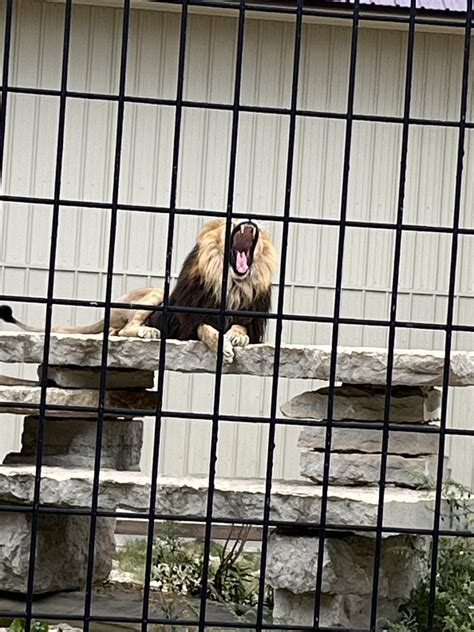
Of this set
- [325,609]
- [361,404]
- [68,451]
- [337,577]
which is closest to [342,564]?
[337,577]

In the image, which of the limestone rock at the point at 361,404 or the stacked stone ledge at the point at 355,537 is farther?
the limestone rock at the point at 361,404

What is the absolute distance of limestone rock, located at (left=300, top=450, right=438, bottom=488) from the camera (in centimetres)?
625

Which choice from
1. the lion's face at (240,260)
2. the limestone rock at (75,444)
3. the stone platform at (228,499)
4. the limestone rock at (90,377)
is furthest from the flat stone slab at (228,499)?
the lion's face at (240,260)

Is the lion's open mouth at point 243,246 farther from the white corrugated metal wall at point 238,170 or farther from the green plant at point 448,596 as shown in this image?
the white corrugated metal wall at point 238,170

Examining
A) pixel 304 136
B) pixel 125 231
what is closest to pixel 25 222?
pixel 125 231

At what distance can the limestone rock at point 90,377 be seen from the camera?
668 centimetres

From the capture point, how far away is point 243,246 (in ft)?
21.8

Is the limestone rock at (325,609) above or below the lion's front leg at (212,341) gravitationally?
below

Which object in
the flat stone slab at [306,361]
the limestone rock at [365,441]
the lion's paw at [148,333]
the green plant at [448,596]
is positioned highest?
the lion's paw at [148,333]

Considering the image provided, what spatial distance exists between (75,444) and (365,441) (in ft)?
5.27

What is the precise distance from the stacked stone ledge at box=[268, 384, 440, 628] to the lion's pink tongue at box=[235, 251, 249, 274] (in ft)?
2.43

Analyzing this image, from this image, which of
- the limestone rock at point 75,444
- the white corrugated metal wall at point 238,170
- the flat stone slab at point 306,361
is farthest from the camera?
the white corrugated metal wall at point 238,170

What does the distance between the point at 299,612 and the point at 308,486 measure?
585 millimetres

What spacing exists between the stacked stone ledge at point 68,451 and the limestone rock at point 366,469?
38.4 inches
